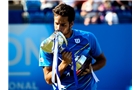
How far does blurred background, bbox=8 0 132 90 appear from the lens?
7152 mm

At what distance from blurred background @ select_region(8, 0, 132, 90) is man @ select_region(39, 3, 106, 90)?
3542mm

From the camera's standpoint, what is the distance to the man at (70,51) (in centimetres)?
338

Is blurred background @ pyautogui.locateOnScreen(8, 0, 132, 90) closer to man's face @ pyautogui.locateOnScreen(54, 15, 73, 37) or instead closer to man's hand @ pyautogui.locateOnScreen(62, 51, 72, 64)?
man's face @ pyautogui.locateOnScreen(54, 15, 73, 37)

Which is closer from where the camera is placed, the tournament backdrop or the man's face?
the man's face

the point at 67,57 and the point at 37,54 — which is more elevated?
the point at 67,57

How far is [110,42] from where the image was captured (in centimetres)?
734

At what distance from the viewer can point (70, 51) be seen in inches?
133

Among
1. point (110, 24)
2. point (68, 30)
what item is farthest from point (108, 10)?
point (68, 30)

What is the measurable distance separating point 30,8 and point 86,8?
1033 mm

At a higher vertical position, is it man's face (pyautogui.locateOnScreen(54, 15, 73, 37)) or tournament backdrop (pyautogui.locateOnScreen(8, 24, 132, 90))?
man's face (pyautogui.locateOnScreen(54, 15, 73, 37))

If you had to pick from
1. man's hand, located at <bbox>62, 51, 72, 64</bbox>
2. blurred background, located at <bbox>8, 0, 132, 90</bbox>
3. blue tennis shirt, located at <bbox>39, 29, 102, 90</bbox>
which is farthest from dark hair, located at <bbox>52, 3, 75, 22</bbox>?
blurred background, located at <bbox>8, 0, 132, 90</bbox>

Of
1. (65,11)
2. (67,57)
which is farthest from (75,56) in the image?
(65,11)

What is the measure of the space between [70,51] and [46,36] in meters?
3.84

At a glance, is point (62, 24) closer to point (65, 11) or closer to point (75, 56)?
point (65, 11)
